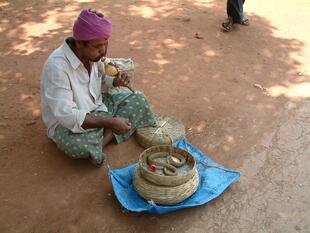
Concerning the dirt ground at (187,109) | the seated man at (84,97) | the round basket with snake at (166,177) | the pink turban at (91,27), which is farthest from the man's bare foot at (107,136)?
the pink turban at (91,27)

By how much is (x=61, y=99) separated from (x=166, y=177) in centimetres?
95

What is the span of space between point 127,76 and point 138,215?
1236mm

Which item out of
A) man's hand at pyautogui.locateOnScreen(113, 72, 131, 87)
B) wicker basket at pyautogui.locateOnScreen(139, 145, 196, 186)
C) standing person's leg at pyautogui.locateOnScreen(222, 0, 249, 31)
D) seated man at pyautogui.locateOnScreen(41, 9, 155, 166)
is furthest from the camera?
standing person's leg at pyautogui.locateOnScreen(222, 0, 249, 31)

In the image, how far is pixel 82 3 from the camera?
656 centimetres

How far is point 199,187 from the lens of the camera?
2916 millimetres

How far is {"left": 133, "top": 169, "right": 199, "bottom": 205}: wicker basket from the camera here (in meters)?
2.66

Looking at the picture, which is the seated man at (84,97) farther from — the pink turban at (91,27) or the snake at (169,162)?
the snake at (169,162)

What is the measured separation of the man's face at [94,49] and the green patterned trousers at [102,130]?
21.6 inches

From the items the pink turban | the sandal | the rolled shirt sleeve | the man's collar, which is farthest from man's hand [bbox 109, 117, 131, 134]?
the sandal

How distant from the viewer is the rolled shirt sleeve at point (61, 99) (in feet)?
9.34

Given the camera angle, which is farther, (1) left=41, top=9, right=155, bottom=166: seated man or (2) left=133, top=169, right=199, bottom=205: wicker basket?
(1) left=41, top=9, right=155, bottom=166: seated man

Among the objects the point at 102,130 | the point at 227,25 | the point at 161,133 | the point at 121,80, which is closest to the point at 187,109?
the point at 161,133

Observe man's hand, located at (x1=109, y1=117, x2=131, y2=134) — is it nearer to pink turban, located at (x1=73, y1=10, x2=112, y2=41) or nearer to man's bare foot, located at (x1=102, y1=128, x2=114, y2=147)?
man's bare foot, located at (x1=102, y1=128, x2=114, y2=147)

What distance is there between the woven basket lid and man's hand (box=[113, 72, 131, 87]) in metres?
0.43
